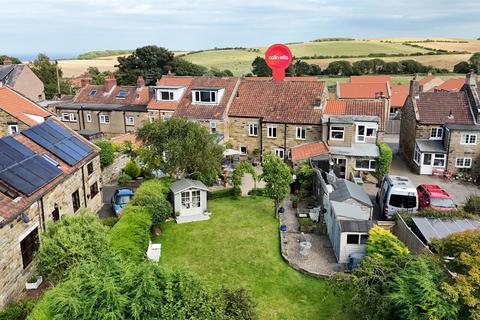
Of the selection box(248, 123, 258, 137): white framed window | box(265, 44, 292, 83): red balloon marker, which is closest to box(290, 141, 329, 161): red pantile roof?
box(248, 123, 258, 137): white framed window

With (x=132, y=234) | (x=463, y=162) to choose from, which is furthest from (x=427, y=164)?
(x=132, y=234)

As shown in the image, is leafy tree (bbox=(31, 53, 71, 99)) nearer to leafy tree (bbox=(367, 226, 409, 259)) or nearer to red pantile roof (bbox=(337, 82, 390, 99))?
red pantile roof (bbox=(337, 82, 390, 99))

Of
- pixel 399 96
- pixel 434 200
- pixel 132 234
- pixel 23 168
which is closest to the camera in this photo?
pixel 132 234

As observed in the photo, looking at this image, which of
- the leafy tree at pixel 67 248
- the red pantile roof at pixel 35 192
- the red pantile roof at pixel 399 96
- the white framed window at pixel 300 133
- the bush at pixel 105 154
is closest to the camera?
the leafy tree at pixel 67 248

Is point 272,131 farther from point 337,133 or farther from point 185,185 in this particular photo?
point 185,185

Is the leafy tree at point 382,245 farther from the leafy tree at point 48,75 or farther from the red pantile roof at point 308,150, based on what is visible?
the leafy tree at point 48,75

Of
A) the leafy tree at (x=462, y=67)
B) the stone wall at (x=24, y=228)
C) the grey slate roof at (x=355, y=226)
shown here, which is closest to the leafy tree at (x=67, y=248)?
the stone wall at (x=24, y=228)
